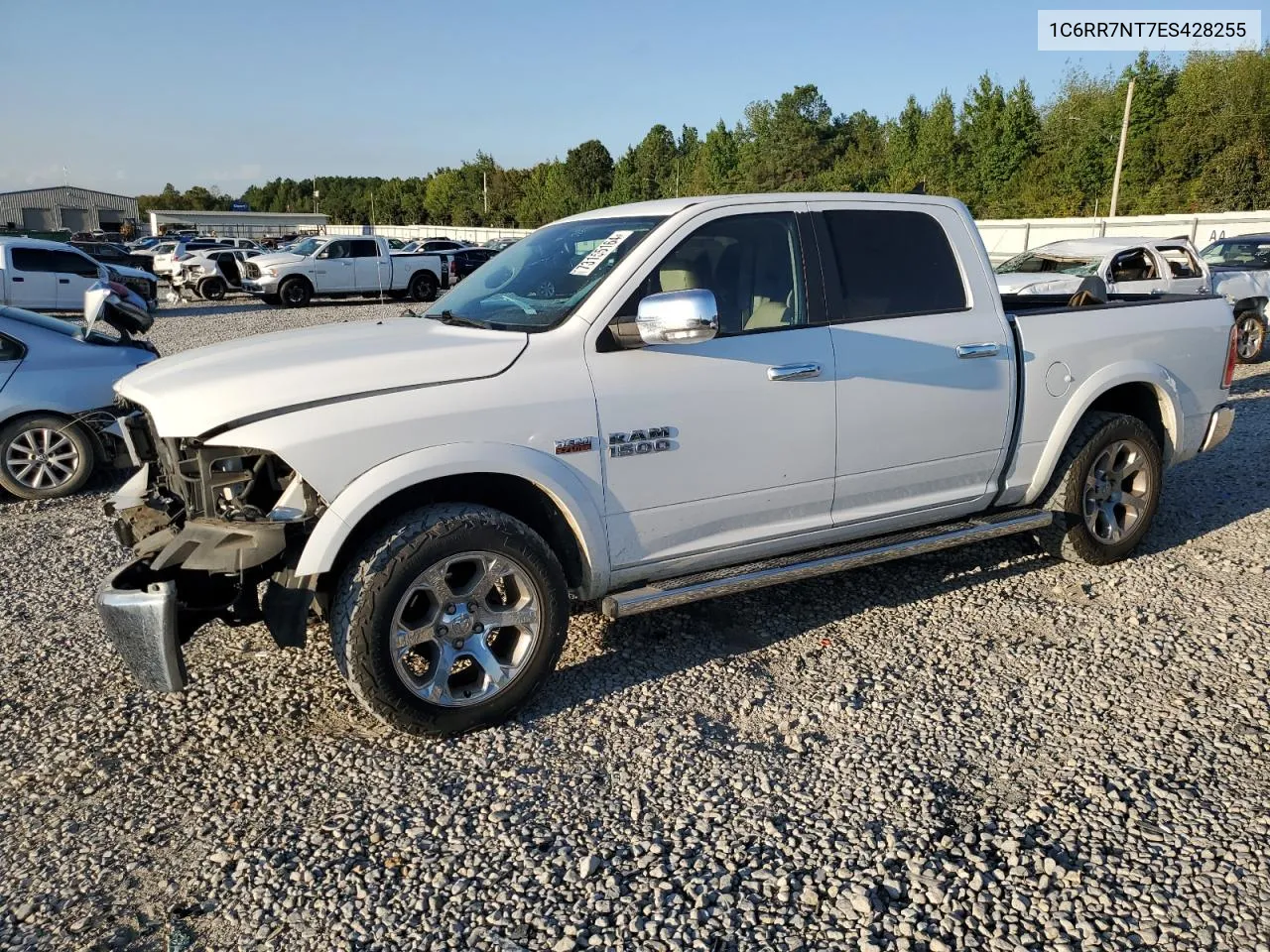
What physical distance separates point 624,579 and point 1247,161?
170 ft

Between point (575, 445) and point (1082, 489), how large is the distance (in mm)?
3064

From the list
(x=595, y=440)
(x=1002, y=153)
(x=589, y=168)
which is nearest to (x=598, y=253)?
(x=595, y=440)

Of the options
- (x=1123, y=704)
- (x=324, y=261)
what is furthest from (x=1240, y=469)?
(x=324, y=261)

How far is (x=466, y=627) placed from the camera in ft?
11.9

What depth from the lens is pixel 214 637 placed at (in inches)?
182

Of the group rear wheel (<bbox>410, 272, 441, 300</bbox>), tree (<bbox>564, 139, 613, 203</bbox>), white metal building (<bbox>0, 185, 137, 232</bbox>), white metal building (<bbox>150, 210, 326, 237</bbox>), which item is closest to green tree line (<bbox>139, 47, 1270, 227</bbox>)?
tree (<bbox>564, 139, 613, 203</bbox>)

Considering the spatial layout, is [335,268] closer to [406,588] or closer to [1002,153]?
[406,588]

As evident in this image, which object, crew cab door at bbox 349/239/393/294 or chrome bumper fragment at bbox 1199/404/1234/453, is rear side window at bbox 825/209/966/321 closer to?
chrome bumper fragment at bbox 1199/404/1234/453

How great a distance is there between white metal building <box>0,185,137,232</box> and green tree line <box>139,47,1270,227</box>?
42.7 meters

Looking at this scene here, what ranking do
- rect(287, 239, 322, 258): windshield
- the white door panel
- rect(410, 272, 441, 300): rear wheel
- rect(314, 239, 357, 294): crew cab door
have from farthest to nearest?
rect(410, 272, 441, 300): rear wheel < rect(287, 239, 322, 258): windshield < rect(314, 239, 357, 294): crew cab door < the white door panel

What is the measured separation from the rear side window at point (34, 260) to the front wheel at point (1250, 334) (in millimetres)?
21656

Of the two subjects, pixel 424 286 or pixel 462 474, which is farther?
pixel 424 286

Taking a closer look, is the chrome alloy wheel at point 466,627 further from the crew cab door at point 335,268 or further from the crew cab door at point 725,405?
the crew cab door at point 335,268

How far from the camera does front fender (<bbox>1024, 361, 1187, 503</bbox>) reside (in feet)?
16.5
